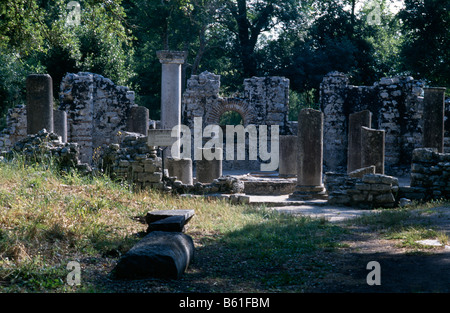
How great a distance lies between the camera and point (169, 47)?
30.1 meters

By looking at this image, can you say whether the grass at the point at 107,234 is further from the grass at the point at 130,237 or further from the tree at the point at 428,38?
the tree at the point at 428,38

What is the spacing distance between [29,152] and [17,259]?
6256 millimetres

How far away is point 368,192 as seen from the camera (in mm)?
11289

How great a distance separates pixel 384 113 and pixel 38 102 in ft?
42.1

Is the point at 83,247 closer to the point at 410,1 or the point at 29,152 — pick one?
the point at 29,152

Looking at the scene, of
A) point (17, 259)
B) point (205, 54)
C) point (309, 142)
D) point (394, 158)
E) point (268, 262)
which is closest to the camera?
point (17, 259)

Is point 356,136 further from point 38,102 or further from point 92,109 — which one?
point 92,109

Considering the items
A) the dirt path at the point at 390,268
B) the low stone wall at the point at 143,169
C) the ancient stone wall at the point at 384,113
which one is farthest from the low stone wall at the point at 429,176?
the ancient stone wall at the point at 384,113

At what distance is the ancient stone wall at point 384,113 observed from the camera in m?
18.6

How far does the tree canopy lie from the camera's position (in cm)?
2314

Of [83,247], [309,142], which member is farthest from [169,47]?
[83,247]

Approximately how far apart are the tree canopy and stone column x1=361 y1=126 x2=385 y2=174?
12708 millimetres

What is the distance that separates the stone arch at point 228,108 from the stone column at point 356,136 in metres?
8.19

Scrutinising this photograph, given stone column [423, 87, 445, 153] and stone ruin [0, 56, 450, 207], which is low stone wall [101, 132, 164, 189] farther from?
stone column [423, 87, 445, 153]
